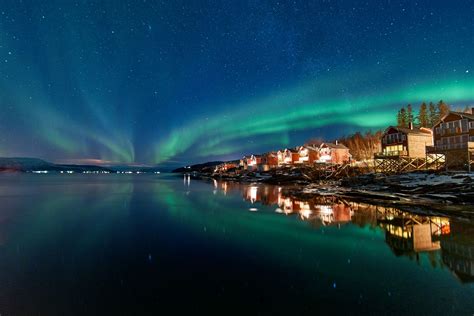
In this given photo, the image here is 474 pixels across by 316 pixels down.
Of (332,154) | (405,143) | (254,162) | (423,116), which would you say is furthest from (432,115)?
(254,162)

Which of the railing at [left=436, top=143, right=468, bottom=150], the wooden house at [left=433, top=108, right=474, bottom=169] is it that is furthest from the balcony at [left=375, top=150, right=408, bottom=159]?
the railing at [left=436, top=143, right=468, bottom=150]

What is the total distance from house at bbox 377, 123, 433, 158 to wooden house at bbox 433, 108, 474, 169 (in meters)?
6.85

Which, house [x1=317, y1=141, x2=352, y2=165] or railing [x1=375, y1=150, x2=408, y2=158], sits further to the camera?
house [x1=317, y1=141, x2=352, y2=165]

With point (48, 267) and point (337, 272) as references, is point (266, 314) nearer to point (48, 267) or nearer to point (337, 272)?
point (337, 272)

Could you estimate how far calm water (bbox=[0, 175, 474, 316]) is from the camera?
31.1 feet

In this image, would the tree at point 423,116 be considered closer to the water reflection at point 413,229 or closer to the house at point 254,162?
the house at point 254,162

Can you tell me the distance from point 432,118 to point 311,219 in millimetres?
115702

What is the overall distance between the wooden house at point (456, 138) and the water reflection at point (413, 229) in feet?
85.2

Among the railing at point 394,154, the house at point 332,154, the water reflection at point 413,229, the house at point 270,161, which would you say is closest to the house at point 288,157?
the house at point 270,161

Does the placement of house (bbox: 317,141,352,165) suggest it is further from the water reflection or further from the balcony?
the water reflection

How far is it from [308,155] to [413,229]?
314 ft

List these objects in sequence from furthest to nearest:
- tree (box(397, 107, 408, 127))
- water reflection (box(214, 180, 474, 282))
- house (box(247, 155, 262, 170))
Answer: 1. house (box(247, 155, 262, 170))
2. tree (box(397, 107, 408, 127))
3. water reflection (box(214, 180, 474, 282))

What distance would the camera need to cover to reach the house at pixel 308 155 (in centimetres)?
10962

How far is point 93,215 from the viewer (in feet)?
96.2
